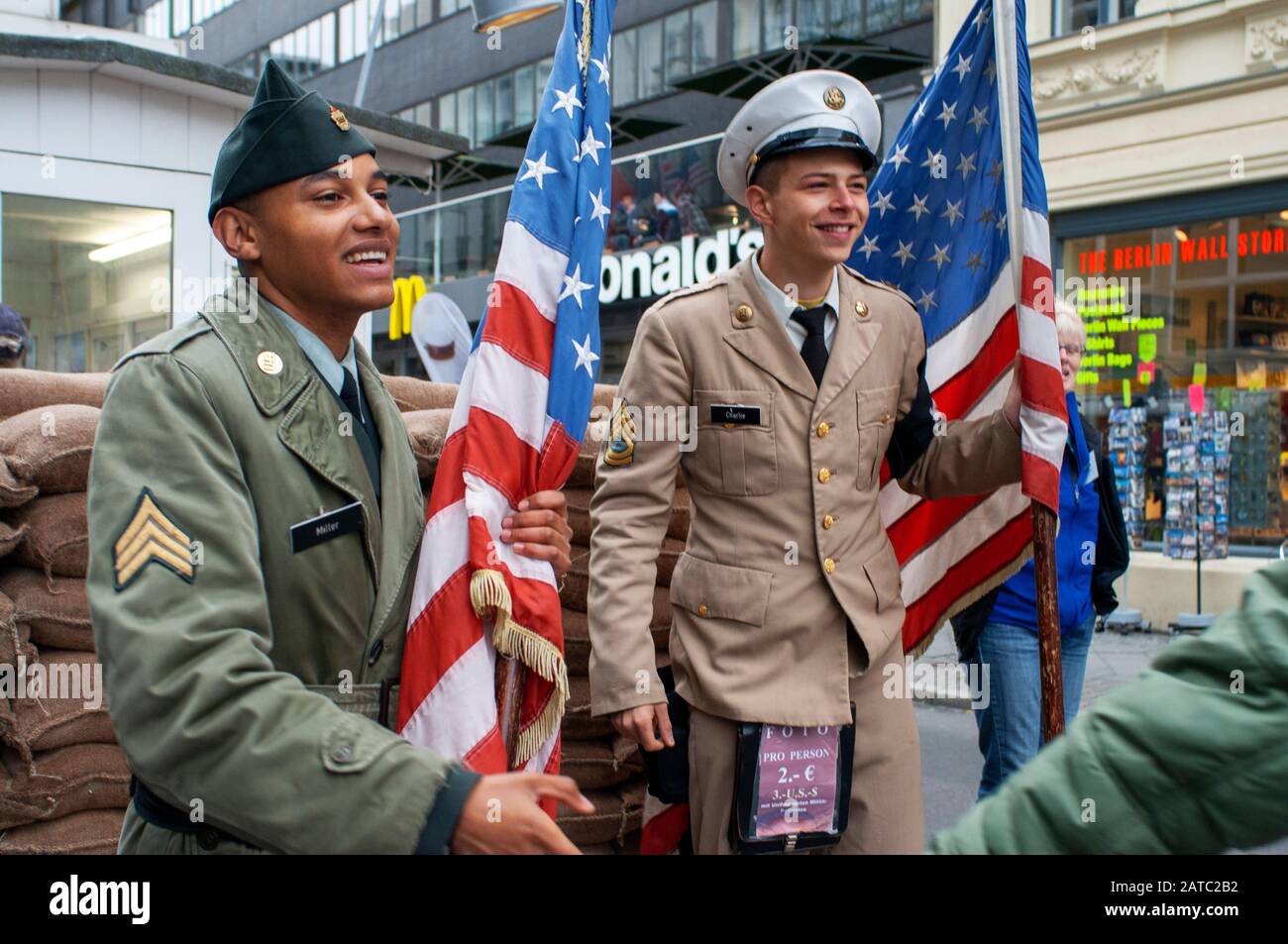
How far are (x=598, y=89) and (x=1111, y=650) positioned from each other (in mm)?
7731

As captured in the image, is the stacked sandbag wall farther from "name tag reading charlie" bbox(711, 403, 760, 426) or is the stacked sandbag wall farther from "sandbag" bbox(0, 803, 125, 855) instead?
"name tag reading charlie" bbox(711, 403, 760, 426)

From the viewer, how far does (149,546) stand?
1580 millimetres

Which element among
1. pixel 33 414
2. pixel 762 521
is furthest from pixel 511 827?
→ pixel 33 414

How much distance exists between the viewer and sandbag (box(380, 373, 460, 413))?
483 centimetres

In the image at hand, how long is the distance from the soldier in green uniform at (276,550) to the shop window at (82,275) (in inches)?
192

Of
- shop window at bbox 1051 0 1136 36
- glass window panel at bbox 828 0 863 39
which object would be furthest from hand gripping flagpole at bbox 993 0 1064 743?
glass window panel at bbox 828 0 863 39

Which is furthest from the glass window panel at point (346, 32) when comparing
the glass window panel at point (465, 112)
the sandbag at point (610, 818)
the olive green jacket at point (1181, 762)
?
the olive green jacket at point (1181, 762)

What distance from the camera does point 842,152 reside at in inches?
117

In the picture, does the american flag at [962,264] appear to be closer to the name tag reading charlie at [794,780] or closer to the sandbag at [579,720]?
the name tag reading charlie at [794,780]

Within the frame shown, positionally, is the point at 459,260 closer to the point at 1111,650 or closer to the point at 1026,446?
the point at 1111,650

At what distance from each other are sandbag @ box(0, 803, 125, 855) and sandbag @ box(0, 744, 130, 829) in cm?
2

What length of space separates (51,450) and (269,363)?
1.80 metres

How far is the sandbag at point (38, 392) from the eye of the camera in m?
3.95

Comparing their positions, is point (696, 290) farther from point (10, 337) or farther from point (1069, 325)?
point (10, 337)
